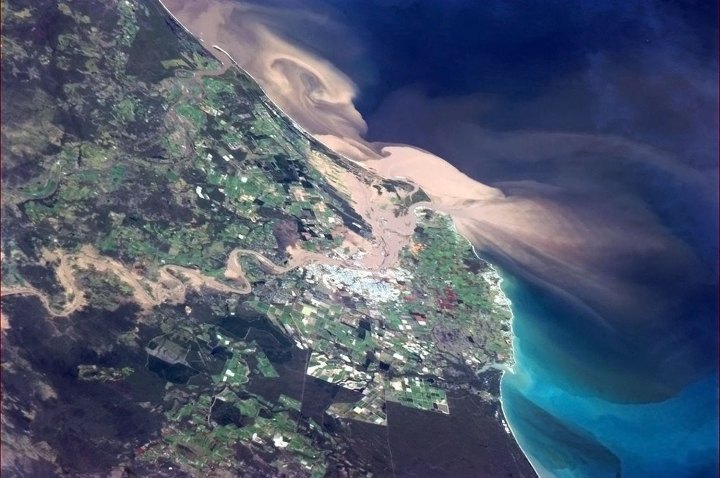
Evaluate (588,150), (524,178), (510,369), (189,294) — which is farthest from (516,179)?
(189,294)

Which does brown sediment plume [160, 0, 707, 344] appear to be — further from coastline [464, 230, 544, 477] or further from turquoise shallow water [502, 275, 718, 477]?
turquoise shallow water [502, 275, 718, 477]

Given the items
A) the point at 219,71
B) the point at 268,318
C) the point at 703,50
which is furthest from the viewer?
the point at 219,71

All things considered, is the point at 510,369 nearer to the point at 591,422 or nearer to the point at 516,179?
the point at 591,422

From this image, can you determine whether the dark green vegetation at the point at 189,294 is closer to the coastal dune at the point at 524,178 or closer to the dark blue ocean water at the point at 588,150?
the coastal dune at the point at 524,178

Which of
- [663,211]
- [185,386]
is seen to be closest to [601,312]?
[663,211]

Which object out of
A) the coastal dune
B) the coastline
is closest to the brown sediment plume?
the coastal dune

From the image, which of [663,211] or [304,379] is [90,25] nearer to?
[304,379]

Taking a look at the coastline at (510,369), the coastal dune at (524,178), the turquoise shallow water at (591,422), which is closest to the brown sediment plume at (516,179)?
the coastal dune at (524,178)
